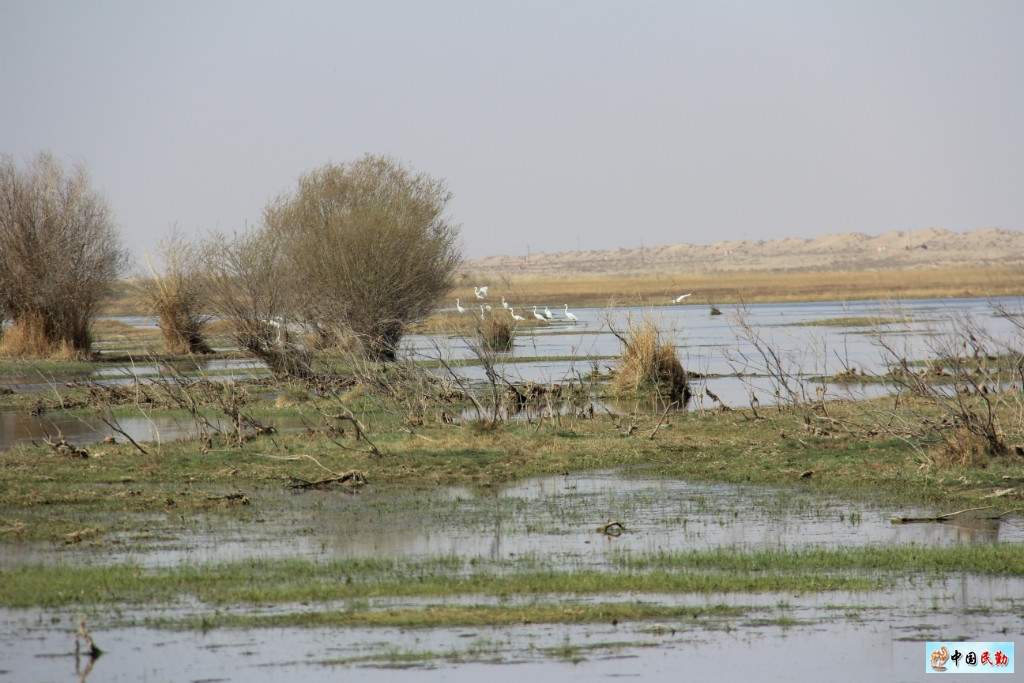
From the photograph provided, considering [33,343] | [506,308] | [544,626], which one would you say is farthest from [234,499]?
[506,308]

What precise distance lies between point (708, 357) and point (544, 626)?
2178 centimetres

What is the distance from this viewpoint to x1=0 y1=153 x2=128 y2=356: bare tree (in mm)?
36094

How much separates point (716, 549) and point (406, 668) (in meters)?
3.93

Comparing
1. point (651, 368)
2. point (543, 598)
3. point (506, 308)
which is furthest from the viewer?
point (506, 308)

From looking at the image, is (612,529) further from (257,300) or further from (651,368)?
(257,300)

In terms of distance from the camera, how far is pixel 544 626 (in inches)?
283

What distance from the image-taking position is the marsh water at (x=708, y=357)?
60.2ft

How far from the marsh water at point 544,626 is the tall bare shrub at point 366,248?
18.2 meters

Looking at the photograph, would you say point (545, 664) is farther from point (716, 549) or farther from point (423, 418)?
point (423, 418)

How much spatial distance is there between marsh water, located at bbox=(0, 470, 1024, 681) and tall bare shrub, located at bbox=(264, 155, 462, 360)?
1816 centimetres

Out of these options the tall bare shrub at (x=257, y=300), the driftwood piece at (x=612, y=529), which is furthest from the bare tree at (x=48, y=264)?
the driftwood piece at (x=612, y=529)

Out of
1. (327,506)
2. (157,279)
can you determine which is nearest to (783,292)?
(157,279)

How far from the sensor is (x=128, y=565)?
874 centimetres

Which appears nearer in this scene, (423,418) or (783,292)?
(423,418)
